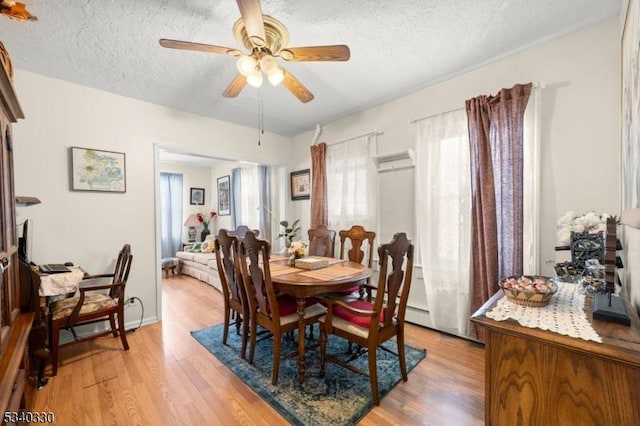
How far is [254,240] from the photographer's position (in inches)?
73.6

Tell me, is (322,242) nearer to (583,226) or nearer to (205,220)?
(583,226)

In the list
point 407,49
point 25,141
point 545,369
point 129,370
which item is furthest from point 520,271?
point 25,141

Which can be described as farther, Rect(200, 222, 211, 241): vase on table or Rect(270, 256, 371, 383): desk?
Rect(200, 222, 211, 241): vase on table

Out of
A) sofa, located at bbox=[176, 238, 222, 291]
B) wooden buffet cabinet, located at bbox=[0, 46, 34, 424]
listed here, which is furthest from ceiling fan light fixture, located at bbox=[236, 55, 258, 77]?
sofa, located at bbox=[176, 238, 222, 291]

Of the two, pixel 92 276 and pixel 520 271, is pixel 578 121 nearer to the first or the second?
pixel 520 271

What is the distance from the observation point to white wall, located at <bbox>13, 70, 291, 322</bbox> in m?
2.39

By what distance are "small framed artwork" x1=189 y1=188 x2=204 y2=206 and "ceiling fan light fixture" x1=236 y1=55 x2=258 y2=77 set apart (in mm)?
5536

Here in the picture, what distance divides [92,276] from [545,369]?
3314 millimetres

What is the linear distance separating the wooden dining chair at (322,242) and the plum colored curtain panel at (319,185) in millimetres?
639

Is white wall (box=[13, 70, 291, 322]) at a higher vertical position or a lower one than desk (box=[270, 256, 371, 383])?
higher

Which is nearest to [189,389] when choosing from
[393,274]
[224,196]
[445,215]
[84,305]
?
[84,305]

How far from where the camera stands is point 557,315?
43.3 inches

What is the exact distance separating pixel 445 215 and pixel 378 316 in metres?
1.44

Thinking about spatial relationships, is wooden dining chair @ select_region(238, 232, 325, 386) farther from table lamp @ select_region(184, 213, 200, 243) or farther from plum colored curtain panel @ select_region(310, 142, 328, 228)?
table lamp @ select_region(184, 213, 200, 243)
